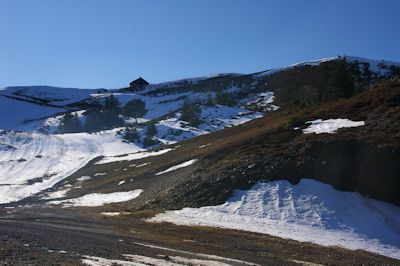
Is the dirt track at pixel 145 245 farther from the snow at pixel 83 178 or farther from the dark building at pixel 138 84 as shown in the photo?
the dark building at pixel 138 84

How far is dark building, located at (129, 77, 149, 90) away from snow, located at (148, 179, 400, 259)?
156257 mm

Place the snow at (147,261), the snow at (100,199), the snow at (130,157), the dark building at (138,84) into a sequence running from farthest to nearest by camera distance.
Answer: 1. the dark building at (138,84)
2. the snow at (130,157)
3. the snow at (100,199)
4. the snow at (147,261)

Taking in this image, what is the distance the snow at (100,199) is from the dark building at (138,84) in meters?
143

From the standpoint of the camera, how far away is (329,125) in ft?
138

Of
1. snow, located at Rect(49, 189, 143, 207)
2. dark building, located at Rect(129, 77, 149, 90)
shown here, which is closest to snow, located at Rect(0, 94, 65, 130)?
dark building, located at Rect(129, 77, 149, 90)

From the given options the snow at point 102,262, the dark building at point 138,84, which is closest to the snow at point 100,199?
the snow at point 102,262

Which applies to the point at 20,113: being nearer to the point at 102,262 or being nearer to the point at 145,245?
the point at 145,245

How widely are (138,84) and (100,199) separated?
14880 cm

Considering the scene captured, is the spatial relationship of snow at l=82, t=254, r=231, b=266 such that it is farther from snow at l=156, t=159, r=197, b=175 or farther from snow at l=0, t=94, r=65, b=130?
snow at l=0, t=94, r=65, b=130

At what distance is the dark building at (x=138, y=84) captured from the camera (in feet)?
611

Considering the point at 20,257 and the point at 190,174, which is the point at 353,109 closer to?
the point at 190,174

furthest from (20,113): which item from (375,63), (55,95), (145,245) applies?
(145,245)

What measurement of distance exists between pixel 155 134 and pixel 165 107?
144 ft

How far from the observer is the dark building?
186250mm
